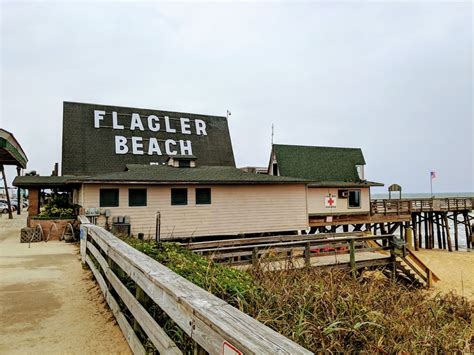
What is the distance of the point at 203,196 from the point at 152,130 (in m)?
10.7

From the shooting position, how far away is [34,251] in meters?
10.0

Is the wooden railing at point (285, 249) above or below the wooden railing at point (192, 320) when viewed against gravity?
below

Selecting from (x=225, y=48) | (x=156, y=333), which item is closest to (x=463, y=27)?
(x=225, y=48)

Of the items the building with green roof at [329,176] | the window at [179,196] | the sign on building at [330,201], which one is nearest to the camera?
the window at [179,196]

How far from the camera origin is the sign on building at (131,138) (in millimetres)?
20906

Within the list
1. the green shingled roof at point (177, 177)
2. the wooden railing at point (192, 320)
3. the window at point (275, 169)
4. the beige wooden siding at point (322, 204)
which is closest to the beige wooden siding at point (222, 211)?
the green shingled roof at point (177, 177)

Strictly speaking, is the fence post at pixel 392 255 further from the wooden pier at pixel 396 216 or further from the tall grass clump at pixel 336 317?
the wooden pier at pixel 396 216

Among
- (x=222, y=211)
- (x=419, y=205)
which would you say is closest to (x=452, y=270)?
(x=419, y=205)

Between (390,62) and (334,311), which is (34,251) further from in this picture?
(390,62)

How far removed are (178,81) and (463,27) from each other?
25.9 m

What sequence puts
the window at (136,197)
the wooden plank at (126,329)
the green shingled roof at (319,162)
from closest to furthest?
1. the wooden plank at (126,329)
2. the window at (136,197)
3. the green shingled roof at (319,162)

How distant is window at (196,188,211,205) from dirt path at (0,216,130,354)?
26.4 feet

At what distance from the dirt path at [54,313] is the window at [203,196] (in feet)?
26.4

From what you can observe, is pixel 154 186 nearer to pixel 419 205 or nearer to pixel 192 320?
pixel 192 320
